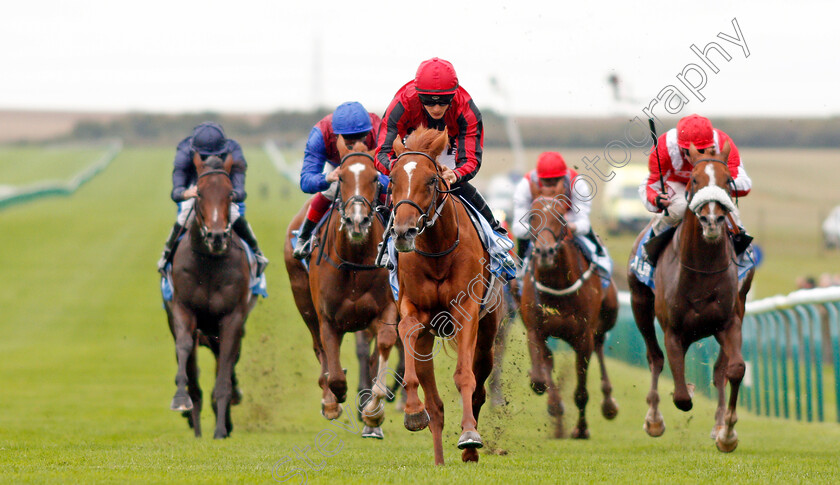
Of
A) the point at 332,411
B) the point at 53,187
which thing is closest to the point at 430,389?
the point at 332,411

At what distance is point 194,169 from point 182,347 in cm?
154

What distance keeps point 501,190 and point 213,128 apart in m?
34.0

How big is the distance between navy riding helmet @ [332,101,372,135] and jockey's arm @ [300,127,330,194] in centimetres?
33

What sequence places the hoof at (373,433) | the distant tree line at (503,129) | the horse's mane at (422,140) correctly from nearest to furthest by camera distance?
the horse's mane at (422,140)
the hoof at (373,433)
the distant tree line at (503,129)

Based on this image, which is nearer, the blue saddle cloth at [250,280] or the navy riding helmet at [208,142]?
the navy riding helmet at [208,142]

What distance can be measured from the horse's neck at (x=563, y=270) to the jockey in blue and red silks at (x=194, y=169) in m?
2.45

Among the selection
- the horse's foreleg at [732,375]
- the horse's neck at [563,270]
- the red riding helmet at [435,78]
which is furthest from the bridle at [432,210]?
the horse's neck at [563,270]

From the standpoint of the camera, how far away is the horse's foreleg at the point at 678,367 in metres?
8.34

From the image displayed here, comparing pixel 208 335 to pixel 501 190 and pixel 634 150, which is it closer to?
pixel 634 150

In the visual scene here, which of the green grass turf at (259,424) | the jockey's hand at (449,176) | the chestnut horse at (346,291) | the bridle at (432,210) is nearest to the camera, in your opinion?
the bridle at (432,210)

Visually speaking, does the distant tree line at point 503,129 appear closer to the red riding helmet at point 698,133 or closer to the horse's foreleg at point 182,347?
the red riding helmet at point 698,133

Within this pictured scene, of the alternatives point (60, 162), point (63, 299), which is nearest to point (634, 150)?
point (63, 299)

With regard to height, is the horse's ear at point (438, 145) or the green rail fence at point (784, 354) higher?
the horse's ear at point (438, 145)

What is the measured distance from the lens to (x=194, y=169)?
991 cm
